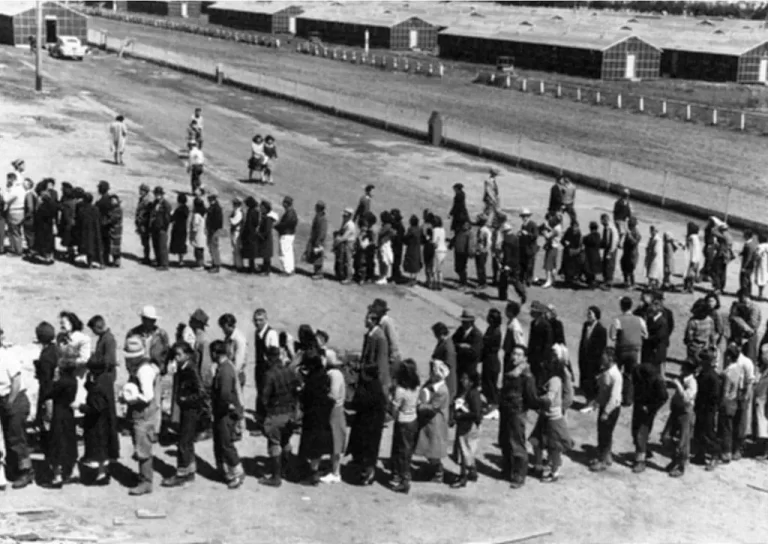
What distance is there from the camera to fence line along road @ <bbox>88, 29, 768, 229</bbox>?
97.4 ft

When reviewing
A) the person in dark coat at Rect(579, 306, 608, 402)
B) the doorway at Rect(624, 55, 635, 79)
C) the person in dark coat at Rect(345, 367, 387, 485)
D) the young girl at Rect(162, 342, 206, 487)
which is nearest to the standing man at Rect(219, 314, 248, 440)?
the young girl at Rect(162, 342, 206, 487)

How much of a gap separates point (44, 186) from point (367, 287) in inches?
232

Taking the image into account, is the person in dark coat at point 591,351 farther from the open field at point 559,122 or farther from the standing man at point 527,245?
the open field at point 559,122

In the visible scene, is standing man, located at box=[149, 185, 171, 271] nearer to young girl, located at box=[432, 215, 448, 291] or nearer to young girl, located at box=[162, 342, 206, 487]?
young girl, located at box=[432, 215, 448, 291]

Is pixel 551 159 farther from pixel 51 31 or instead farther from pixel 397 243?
pixel 51 31

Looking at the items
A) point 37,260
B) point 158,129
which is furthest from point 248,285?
point 158,129

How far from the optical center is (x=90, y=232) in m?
20.5

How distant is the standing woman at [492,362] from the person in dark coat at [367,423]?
2.10 meters

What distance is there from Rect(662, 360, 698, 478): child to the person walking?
31.5 feet

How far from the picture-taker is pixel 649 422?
13.9m

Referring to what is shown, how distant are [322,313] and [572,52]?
170 feet

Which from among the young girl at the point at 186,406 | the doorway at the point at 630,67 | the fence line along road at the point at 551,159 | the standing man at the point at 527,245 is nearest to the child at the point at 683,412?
the young girl at the point at 186,406

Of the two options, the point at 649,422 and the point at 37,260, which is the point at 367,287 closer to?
the point at 37,260

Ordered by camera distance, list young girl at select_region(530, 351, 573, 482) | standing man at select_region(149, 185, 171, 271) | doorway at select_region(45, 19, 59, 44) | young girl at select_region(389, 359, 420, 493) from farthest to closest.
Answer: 1. doorway at select_region(45, 19, 59, 44)
2. standing man at select_region(149, 185, 171, 271)
3. young girl at select_region(530, 351, 573, 482)
4. young girl at select_region(389, 359, 420, 493)
